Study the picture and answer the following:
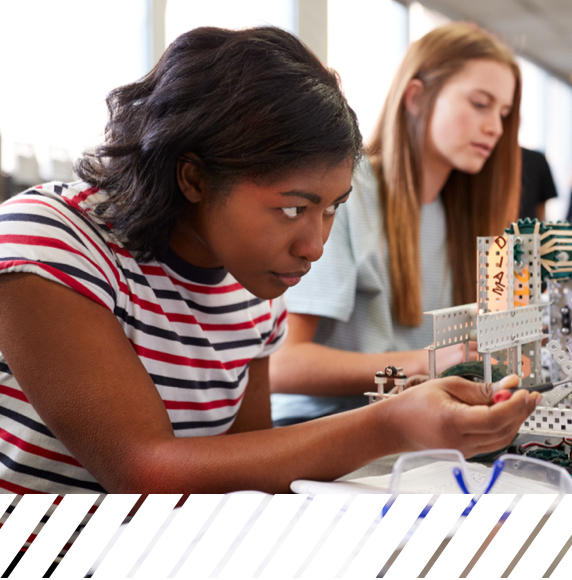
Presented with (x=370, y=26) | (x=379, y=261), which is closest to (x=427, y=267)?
(x=379, y=261)

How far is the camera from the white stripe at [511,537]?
0.45m

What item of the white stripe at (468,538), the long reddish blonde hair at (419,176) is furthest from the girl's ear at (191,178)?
the long reddish blonde hair at (419,176)

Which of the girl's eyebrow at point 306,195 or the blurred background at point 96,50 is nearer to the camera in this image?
the girl's eyebrow at point 306,195

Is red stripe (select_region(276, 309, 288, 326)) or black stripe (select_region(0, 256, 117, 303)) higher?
black stripe (select_region(0, 256, 117, 303))

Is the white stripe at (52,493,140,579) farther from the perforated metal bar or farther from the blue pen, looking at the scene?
the perforated metal bar

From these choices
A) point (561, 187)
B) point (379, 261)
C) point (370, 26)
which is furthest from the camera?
point (561, 187)

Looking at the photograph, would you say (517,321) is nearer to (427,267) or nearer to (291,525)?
(291,525)

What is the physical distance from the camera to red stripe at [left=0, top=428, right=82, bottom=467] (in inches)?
28.3

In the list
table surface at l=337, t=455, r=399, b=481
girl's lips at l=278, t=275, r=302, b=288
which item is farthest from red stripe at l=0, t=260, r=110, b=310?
table surface at l=337, t=455, r=399, b=481

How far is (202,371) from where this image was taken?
842 mm

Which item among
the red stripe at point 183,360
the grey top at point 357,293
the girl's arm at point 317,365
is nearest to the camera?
the red stripe at point 183,360

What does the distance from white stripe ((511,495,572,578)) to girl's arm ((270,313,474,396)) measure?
0.60 m

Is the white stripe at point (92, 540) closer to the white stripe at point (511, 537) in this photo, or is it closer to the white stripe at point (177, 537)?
the white stripe at point (177, 537)

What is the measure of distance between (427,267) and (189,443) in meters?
0.88
